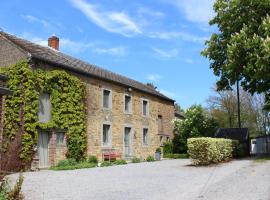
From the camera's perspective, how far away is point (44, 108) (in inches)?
891

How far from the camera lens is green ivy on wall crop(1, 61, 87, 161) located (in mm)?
21094

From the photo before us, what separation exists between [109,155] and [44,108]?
690 cm

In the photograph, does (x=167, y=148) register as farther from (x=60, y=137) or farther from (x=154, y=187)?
(x=154, y=187)

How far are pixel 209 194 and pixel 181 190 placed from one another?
115 centimetres

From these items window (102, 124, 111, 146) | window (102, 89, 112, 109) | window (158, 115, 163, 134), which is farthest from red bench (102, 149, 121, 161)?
window (158, 115, 163, 134)

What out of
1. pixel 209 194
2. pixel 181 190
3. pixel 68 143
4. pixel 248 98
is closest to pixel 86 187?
pixel 181 190

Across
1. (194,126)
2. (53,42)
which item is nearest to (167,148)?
(194,126)

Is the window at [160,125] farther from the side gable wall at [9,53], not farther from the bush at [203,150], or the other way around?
the side gable wall at [9,53]

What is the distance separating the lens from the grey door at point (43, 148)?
73.1ft

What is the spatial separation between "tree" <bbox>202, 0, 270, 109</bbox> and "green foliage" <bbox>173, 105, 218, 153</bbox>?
794 cm

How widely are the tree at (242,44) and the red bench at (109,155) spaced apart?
8856 millimetres

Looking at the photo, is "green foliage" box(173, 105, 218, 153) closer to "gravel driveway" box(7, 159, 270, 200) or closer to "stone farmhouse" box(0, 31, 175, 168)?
"stone farmhouse" box(0, 31, 175, 168)

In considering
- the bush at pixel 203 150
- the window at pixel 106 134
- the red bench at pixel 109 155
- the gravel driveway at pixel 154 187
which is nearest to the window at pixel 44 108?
the red bench at pixel 109 155

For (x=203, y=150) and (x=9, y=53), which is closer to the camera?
(x=203, y=150)
